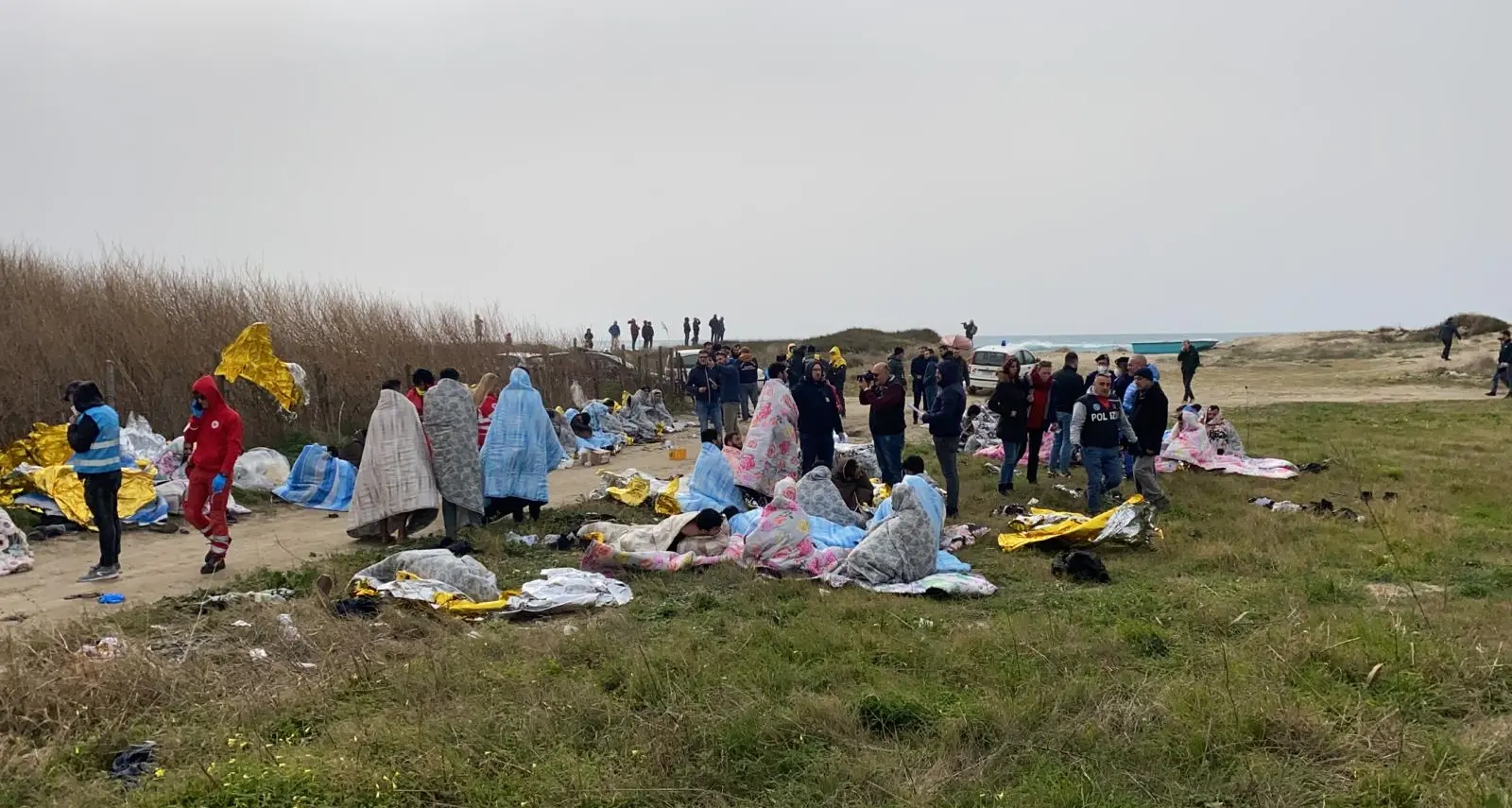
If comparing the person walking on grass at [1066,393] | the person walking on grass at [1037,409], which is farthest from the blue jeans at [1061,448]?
the person walking on grass at [1037,409]

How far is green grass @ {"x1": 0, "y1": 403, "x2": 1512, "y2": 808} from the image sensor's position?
3.93 meters

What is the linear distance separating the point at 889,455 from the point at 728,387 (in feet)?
18.8

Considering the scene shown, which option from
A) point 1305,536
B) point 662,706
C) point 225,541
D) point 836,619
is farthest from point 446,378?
point 1305,536

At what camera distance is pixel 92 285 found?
1681 centimetres

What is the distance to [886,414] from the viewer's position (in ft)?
34.7

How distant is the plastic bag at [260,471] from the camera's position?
12.1 meters

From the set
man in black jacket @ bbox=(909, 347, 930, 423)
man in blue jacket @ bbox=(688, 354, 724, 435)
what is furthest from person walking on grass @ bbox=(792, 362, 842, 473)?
man in black jacket @ bbox=(909, 347, 930, 423)

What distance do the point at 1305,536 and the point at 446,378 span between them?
27.0ft

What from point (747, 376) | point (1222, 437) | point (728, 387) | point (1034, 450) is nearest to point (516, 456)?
point (1034, 450)

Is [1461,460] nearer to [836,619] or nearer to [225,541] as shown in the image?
[836,619]

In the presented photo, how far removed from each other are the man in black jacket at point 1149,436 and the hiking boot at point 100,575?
9761 millimetres

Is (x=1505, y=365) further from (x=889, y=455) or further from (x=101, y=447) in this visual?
(x=101, y=447)

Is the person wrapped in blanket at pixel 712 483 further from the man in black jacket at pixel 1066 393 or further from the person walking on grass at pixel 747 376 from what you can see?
the person walking on grass at pixel 747 376

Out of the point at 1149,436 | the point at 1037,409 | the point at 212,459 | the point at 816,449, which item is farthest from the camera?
the point at 1037,409
